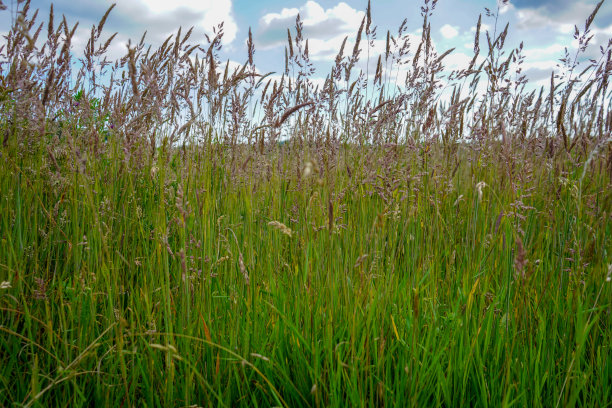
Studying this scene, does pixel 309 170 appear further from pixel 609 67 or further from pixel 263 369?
pixel 609 67

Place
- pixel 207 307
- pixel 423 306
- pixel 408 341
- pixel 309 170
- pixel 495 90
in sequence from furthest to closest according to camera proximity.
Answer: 1. pixel 495 90
2. pixel 423 306
3. pixel 207 307
4. pixel 408 341
5. pixel 309 170

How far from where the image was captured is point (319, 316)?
5.01 feet

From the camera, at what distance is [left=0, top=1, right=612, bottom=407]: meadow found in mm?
1297

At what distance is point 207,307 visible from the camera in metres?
1.62

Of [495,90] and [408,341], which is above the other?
[495,90]

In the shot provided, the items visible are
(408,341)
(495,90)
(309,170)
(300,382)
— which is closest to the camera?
(309,170)

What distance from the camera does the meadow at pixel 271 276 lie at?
4.25 feet

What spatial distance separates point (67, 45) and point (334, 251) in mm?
1573

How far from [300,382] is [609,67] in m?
2.13

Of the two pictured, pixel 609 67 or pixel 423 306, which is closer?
pixel 423 306

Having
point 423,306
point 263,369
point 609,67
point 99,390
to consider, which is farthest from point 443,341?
point 609,67

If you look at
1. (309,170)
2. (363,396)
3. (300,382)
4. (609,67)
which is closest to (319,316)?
(300,382)

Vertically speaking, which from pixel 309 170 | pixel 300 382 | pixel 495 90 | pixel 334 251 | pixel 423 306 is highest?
pixel 495 90

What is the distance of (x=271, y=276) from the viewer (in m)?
1.67
